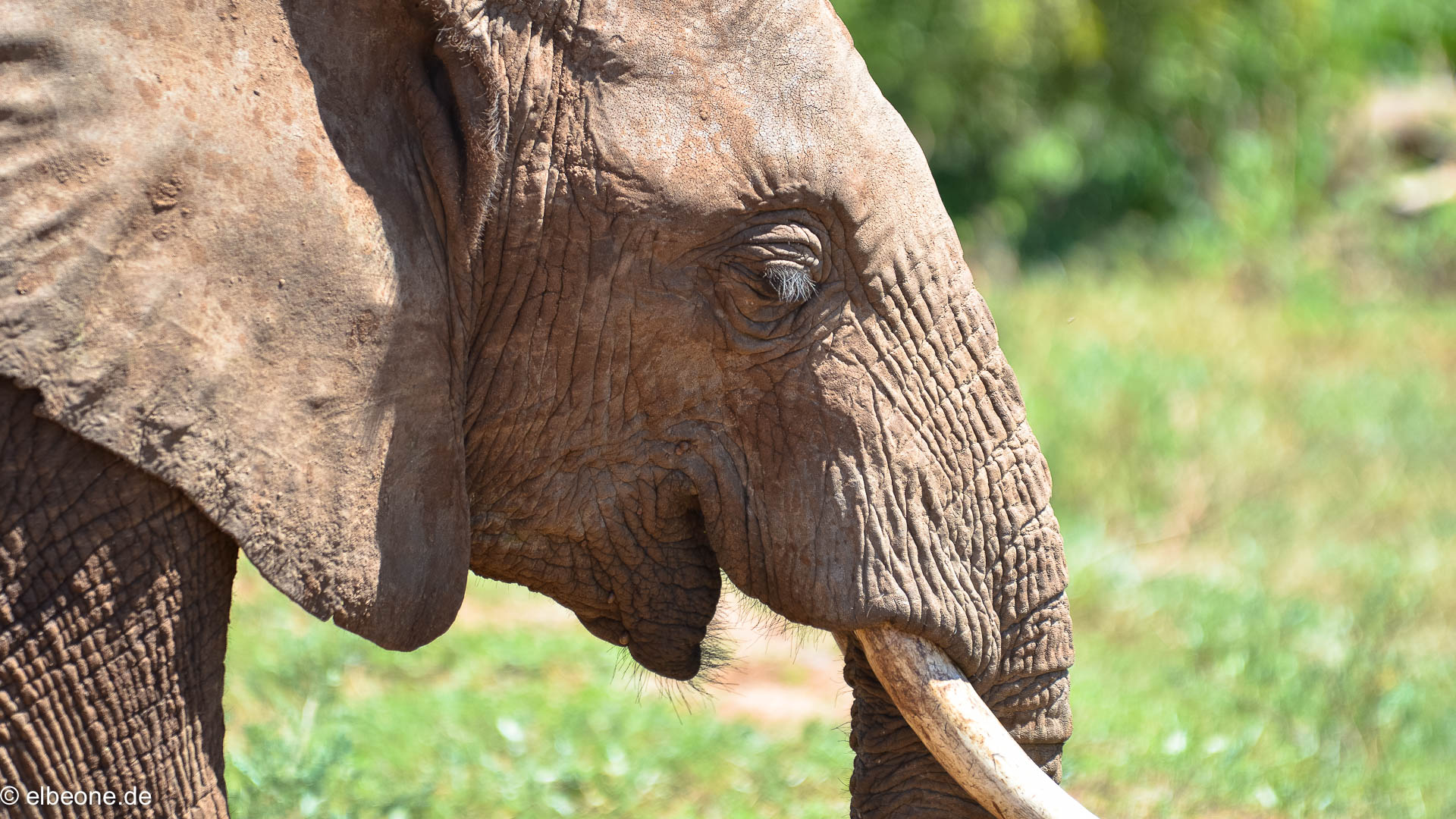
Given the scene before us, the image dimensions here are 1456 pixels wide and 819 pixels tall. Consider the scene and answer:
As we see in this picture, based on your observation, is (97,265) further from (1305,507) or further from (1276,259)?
(1276,259)

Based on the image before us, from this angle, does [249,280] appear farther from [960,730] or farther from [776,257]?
[960,730]

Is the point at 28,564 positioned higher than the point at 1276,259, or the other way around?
the point at 28,564

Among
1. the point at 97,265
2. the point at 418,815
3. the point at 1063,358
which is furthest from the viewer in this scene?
the point at 1063,358

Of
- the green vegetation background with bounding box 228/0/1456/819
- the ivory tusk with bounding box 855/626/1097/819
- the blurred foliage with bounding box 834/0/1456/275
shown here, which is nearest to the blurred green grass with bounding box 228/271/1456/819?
the green vegetation background with bounding box 228/0/1456/819

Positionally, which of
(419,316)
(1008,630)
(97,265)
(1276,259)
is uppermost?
(97,265)

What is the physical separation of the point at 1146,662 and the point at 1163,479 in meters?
1.63

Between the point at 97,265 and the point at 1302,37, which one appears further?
the point at 1302,37

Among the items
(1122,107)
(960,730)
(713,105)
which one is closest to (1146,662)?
(960,730)

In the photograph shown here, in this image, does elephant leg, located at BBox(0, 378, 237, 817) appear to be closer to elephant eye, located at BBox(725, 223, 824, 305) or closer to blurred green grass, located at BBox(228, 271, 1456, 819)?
elephant eye, located at BBox(725, 223, 824, 305)

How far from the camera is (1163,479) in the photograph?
22.1ft

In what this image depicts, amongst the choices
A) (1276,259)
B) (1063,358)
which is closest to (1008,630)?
(1063,358)

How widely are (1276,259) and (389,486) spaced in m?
10.5

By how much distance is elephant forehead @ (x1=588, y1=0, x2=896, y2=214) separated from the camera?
2025 millimetres

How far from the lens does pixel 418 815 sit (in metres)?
3.65
